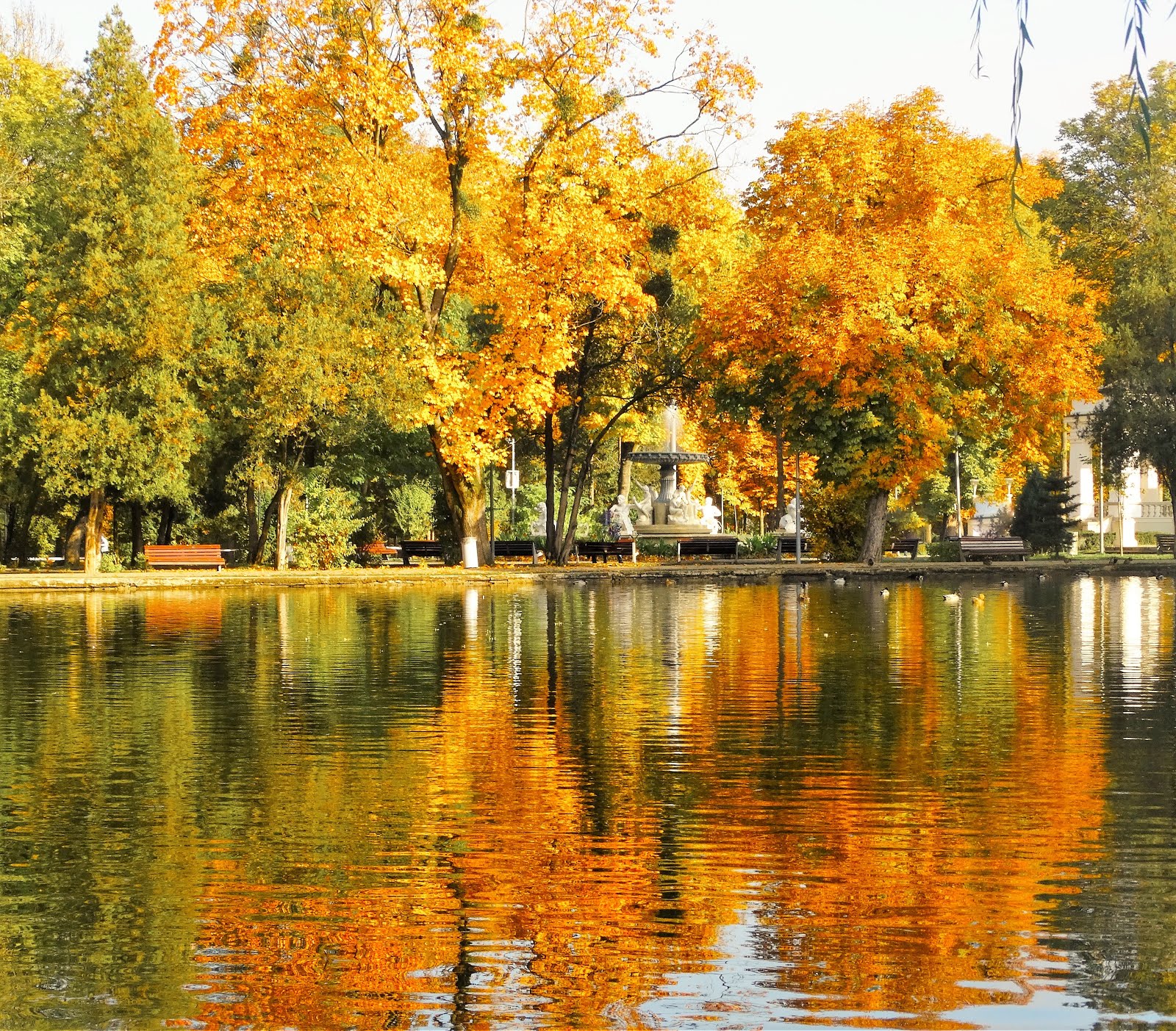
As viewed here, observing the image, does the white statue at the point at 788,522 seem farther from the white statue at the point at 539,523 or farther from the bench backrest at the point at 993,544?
the white statue at the point at 539,523

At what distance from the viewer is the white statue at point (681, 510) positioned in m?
63.6

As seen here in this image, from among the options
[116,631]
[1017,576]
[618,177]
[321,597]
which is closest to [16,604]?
[321,597]

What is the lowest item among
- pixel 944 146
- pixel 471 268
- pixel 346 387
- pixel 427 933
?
pixel 427 933

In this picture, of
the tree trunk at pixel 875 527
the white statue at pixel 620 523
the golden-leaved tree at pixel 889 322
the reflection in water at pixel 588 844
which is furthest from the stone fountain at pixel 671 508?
the reflection in water at pixel 588 844

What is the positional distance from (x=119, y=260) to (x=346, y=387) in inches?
265

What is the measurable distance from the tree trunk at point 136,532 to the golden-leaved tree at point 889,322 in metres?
18.7

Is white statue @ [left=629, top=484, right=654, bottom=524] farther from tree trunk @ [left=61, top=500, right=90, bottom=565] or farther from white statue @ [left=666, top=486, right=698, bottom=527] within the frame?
tree trunk @ [left=61, top=500, right=90, bottom=565]

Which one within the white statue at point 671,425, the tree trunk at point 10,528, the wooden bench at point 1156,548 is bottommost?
the wooden bench at point 1156,548

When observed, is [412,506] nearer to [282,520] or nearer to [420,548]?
[420,548]

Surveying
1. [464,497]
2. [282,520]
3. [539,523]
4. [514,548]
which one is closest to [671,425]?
[539,523]

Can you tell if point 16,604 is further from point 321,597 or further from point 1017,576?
point 1017,576

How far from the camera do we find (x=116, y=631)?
26766mm

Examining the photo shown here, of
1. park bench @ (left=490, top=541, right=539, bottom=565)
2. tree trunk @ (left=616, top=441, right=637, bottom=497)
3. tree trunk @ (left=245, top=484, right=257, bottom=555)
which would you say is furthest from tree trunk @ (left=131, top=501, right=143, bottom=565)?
tree trunk @ (left=616, top=441, right=637, bottom=497)

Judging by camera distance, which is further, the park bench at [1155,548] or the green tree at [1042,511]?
the park bench at [1155,548]
